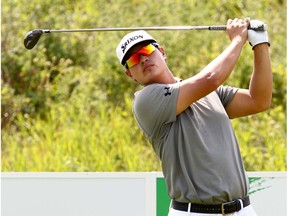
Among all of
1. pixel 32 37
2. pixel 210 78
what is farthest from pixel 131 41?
pixel 32 37

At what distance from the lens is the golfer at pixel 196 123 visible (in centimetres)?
360

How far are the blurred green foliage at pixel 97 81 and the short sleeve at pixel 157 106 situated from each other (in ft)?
10.9

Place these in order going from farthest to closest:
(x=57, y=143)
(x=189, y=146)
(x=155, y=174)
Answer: (x=57, y=143), (x=155, y=174), (x=189, y=146)

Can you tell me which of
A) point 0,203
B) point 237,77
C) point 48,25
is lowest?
point 0,203

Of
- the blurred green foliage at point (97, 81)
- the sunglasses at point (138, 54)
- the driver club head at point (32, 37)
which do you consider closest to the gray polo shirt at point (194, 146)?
the sunglasses at point (138, 54)

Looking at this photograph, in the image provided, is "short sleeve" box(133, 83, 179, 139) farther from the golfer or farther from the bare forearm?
the bare forearm

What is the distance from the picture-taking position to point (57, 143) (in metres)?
7.38

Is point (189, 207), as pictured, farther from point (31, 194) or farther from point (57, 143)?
point (57, 143)

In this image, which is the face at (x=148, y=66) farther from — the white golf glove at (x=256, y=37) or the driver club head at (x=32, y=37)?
the driver club head at (x=32, y=37)

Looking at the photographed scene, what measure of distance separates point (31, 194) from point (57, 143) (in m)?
2.23

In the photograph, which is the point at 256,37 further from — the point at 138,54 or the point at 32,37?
the point at 32,37

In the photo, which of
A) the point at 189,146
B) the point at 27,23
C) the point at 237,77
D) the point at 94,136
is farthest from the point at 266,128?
the point at 189,146

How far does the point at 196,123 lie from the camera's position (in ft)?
12.0

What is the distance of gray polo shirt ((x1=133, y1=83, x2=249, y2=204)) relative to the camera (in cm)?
360
